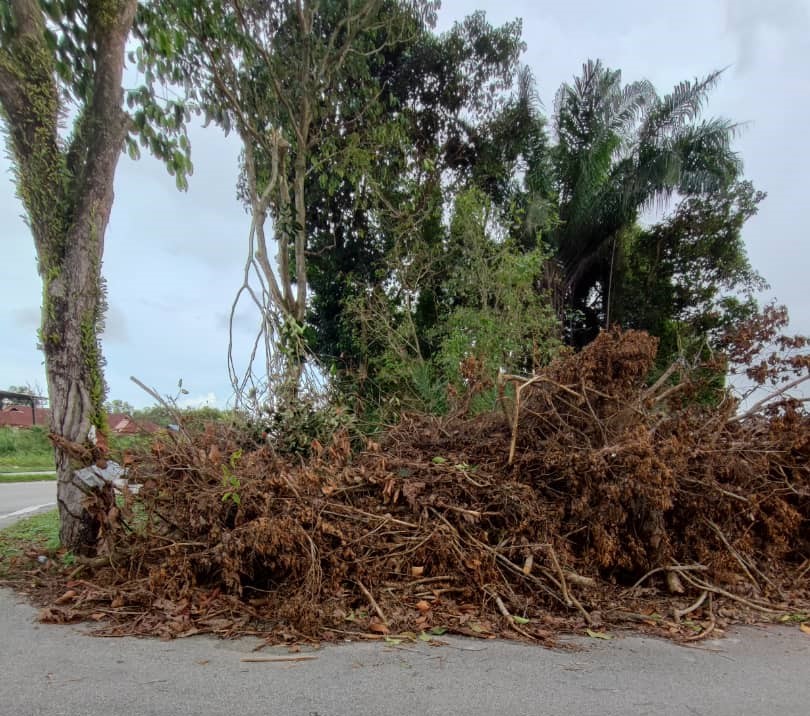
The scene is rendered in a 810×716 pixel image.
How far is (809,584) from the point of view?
4.81m

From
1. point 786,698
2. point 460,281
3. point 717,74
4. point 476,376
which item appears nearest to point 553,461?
point 476,376

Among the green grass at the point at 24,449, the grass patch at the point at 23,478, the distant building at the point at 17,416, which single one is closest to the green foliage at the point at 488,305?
the grass patch at the point at 23,478

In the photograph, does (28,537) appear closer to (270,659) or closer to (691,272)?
(270,659)

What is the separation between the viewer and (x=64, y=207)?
213 inches

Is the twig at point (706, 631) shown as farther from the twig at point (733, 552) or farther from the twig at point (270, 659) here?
the twig at point (270, 659)

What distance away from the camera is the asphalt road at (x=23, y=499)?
28.3 ft

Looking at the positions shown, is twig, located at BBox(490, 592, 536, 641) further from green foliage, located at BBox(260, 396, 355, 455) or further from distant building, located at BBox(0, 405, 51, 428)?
distant building, located at BBox(0, 405, 51, 428)

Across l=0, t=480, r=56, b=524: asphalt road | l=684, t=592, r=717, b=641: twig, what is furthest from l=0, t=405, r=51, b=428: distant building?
l=684, t=592, r=717, b=641: twig

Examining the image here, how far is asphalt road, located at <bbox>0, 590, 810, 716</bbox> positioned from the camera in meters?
2.76

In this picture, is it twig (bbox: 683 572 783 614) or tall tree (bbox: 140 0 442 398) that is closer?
twig (bbox: 683 572 783 614)

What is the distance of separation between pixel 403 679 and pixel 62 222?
16.5 feet

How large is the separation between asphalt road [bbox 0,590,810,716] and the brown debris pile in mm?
276

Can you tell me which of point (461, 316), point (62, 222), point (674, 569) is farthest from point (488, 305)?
point (62, 222)

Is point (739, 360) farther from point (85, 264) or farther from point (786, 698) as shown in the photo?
point (85, 264)
